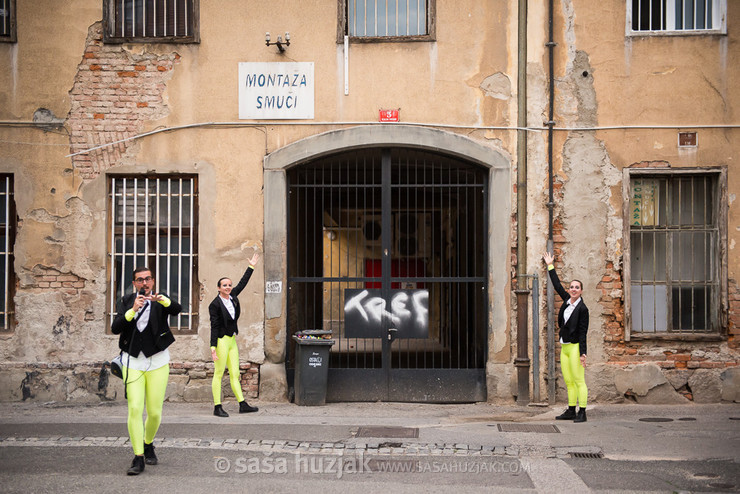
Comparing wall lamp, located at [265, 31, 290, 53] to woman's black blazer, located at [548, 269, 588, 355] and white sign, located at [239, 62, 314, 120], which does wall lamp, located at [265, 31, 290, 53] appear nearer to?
white sign, located at [239, 62, 314, 120]

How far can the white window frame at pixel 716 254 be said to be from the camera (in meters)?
10.4

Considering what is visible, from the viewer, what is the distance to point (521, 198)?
34.4 feet

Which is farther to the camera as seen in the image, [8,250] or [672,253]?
[8,250]

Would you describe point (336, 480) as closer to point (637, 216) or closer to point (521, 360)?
point (521, 360)

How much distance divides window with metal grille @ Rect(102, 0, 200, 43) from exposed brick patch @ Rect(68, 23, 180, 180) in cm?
22

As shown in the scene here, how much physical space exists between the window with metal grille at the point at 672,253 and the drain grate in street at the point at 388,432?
3668mm

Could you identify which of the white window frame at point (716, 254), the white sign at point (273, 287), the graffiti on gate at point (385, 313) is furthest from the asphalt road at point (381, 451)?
the white sign at point (273, 287)

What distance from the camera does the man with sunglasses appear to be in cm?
662

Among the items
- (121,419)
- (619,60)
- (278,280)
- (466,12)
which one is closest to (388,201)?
(278,280)

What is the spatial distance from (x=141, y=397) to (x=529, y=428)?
4256mm

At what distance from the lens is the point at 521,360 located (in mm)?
10398

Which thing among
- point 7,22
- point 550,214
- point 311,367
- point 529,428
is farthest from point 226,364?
point 7,22

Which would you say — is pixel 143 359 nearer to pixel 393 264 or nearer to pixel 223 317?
pixel 223 317

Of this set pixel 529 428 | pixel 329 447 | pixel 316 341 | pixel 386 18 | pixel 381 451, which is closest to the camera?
pixel 381 451
